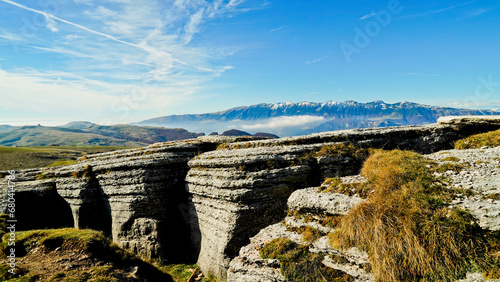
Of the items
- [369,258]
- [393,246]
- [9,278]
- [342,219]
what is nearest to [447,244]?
[393,246]

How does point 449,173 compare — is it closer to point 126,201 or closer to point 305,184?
point 305,184

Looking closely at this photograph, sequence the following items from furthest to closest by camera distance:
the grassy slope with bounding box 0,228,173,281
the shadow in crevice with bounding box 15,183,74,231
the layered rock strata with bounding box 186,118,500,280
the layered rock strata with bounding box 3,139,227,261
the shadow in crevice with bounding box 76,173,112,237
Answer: the shadow in crevice with bounding box 15,183,74,231 → the shadow in crevice with bounding box 76,173,112,237 → the layered rock strata with bounding box 3,139,227,261 → the layered rock strata with bounding box 186,118,500,280 → the grassy slope with bounding box 0,228,173,281

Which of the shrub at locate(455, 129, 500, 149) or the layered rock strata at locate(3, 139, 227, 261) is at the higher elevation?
the shrub at locate(455, 129, 500, 149)

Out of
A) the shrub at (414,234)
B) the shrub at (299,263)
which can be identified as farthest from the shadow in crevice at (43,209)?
the shrub at (414,234)

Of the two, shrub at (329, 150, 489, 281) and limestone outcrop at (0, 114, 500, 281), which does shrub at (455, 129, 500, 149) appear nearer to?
limestone outcrop at (0, 114, 500, 281)

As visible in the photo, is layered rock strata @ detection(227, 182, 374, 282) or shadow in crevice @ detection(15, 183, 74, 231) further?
shadow in crevice @ detection(15, 183, 74, 231)

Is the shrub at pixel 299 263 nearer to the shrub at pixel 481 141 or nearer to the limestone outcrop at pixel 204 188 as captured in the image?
the limestone outcrop at pixel 204 188

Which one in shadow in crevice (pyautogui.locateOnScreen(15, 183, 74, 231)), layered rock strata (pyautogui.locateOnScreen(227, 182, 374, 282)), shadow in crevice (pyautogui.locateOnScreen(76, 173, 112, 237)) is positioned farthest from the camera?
shadow in crevice (pyautogui.locateOnScreen(15, 183, 74, 231))

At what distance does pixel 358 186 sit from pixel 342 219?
2652 mm

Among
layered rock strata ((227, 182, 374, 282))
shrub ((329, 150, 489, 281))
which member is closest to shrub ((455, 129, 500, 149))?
shrub ((329, 150, 489, 281))

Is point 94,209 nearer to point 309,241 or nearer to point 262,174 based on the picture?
point 262,174

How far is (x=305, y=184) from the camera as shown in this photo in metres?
17.5

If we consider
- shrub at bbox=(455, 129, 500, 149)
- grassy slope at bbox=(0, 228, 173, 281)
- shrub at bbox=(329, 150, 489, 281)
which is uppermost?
shrub at bbox=(455, 129, 500, 149)

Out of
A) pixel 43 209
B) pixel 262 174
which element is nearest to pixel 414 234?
pixel 262 174
